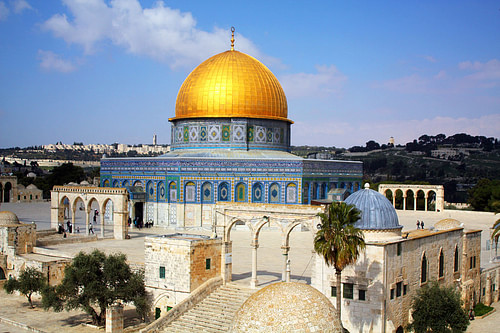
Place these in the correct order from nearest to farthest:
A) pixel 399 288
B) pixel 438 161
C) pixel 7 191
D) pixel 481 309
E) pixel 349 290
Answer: pixel 349 290, pixel 399 288, pixel 481 309, pixel 7 191, pixel 438 161

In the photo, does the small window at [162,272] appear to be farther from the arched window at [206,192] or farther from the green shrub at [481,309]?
the arched window at [206,192]

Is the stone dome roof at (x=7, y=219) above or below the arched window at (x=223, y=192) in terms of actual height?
below

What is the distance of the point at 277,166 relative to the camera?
33250 mm

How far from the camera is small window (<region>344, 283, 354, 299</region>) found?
49.9ft

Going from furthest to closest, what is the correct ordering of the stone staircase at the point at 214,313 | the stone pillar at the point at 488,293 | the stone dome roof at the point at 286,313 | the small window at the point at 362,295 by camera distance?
the stone pillar at the point at 488,293
the stone staircase at the point at 214,313
the small window at the point at 362,295
the stone dome roof at the point at 286,313

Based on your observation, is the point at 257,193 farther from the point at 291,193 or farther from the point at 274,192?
the point at 291,193

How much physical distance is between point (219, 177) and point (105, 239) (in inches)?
322

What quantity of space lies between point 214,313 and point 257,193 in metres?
17.4

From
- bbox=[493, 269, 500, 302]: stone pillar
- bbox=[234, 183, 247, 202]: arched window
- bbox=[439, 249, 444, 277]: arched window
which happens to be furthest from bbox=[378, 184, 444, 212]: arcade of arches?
bbox=[439, 249, 444, 277]: arched window

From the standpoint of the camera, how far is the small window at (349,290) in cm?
1520

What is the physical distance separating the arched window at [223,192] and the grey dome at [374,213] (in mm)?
17162

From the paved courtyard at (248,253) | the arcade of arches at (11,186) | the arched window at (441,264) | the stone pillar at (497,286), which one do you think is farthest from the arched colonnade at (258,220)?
the arcade of arches at (11,186)

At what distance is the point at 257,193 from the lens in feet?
110

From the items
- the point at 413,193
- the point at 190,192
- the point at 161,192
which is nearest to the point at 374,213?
the point at 190,192
